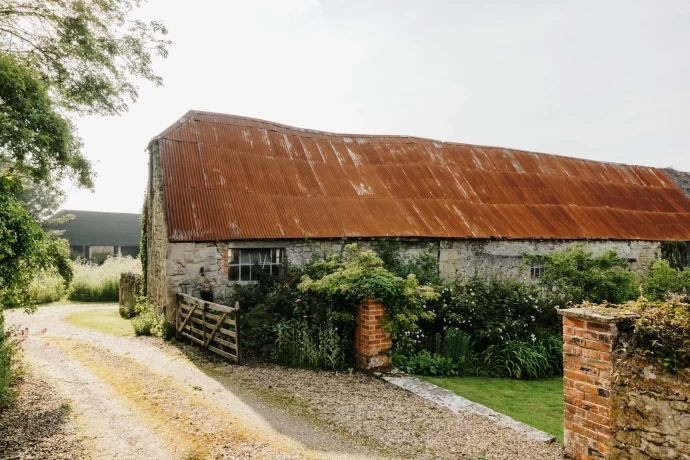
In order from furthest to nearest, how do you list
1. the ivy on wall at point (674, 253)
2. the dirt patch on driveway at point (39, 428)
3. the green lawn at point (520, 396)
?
the ivy on wall at point (674, 253) < the green lawn at point (520, 396) < the dirt patch on driveway at point (39, 428)

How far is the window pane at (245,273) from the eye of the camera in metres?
11.9

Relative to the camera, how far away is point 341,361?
8555 mm

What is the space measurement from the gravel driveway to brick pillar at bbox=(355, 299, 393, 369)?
454 millimetres

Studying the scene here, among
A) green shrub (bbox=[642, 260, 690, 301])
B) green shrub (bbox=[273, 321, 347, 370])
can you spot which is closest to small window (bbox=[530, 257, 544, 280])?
green shrub (bbox=[642, 260, 690, 301])

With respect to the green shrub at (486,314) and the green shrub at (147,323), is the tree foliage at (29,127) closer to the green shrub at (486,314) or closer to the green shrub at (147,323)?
the green shrub at (147,323)

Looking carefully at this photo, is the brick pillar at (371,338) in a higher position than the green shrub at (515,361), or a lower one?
higher

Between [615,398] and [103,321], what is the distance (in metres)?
13.9

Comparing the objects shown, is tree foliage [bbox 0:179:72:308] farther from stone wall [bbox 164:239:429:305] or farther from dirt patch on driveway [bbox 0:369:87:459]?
stone wall [bbox 164:239:429:305]

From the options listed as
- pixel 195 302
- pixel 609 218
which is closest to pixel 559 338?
pixel 195 302

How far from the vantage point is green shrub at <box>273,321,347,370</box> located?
855cm

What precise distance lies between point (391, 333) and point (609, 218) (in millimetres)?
14510

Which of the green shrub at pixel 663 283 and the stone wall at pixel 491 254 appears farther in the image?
the stone wall at pixel 491 254

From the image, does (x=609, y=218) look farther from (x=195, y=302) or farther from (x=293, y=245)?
(x=195, y=302)

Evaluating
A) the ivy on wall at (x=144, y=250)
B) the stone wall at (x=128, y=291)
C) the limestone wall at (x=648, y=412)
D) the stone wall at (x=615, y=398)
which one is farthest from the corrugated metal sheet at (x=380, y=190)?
the limestone wall at (x=648, y=412)
